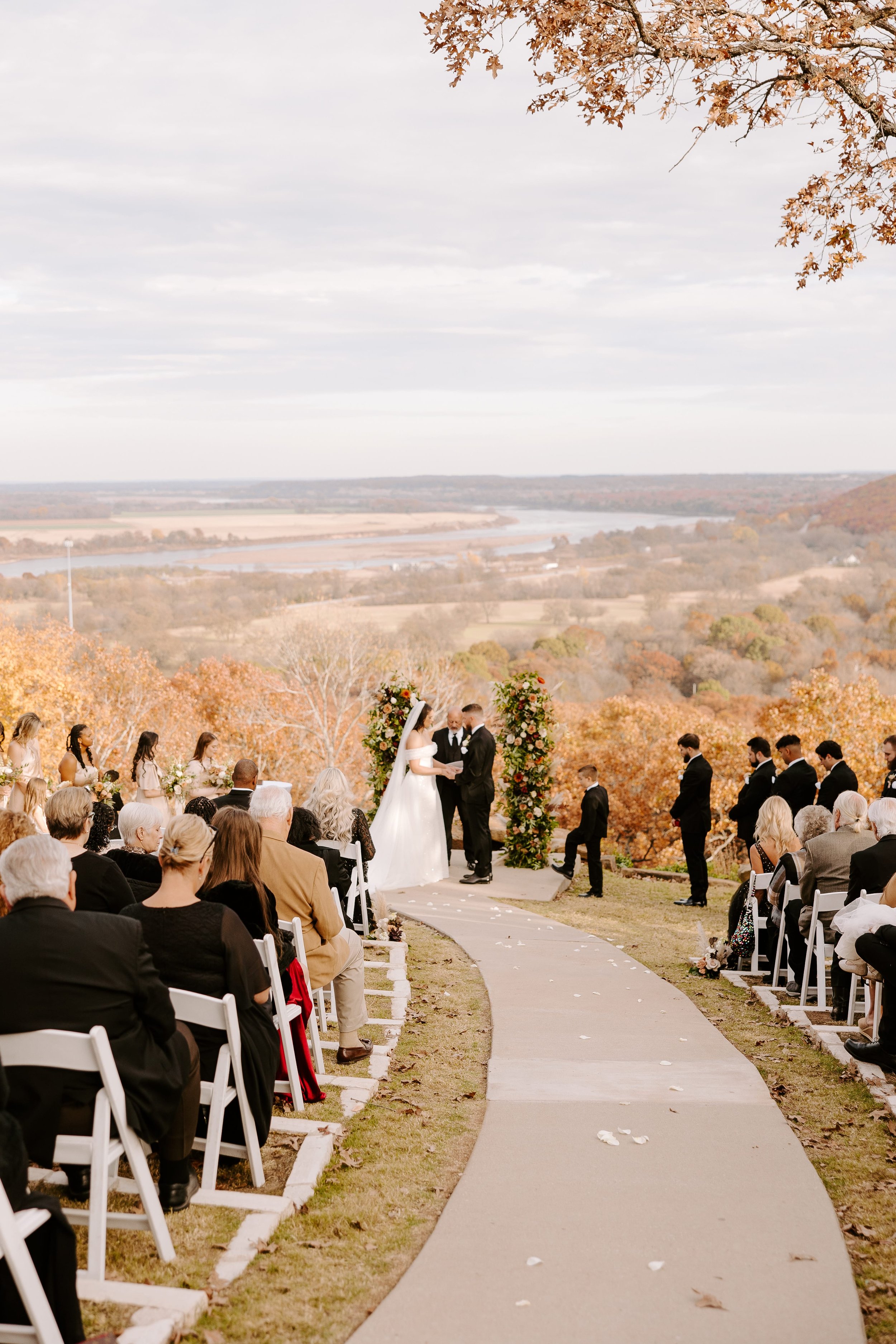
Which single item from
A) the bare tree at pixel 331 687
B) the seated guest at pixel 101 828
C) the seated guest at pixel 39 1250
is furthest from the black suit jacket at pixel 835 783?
the bare tree at pixel 331 687

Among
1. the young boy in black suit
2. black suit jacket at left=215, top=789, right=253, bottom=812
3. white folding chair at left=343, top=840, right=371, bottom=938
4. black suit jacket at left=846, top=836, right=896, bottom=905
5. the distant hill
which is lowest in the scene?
the young boy in black suit

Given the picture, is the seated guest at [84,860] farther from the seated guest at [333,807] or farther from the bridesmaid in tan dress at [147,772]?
the bridesmaid in tan dress at [147,772]

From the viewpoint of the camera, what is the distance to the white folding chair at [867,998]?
6023 mm

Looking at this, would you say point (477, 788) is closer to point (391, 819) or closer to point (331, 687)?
point (391, 819)

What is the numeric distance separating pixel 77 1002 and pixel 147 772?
22.8ft

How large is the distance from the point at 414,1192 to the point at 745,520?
11681 centimetres

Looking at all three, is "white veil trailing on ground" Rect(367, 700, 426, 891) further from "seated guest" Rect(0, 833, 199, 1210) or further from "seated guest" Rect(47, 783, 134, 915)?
"seated guest" Rect(0, 833, 199, 1210)

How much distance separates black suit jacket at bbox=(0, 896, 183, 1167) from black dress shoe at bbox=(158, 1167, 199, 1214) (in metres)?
0.43

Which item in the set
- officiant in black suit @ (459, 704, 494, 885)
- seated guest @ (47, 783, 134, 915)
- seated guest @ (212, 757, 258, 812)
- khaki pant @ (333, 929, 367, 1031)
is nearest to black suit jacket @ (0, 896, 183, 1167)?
seated guest @ (47, 783, 134, 915)

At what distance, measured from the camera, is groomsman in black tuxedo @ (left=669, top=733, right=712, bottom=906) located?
1228cm

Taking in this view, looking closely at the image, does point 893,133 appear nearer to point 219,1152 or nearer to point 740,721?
point 219,1152

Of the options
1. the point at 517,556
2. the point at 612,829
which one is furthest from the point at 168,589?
the point at 612,829

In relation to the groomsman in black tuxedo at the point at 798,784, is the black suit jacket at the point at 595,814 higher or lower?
lower

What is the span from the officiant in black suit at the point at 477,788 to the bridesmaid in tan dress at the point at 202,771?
3.06 m
